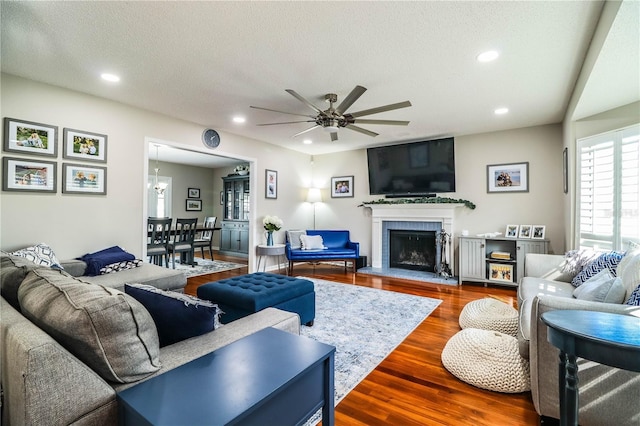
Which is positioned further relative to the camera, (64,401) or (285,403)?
(285,403)

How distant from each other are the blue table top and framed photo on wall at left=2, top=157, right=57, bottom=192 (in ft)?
14.7

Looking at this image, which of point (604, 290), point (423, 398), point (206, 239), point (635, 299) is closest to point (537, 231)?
point (604, 290)

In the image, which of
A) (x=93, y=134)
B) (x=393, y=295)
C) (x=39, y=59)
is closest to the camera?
(x=39, y=59)

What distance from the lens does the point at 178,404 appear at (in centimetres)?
85

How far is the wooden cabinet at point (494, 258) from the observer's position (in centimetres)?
446

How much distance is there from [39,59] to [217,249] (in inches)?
266

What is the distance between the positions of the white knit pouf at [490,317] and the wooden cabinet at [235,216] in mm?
5971

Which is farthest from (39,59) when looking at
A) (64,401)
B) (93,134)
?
(64,401)

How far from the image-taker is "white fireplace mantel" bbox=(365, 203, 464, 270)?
5.36m

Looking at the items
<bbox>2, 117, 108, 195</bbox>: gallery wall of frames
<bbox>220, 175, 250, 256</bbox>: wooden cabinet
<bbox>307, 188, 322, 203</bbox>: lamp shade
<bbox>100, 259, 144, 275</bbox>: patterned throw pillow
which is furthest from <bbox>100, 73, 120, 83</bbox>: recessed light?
<bbox>220, 175, 250, 256</bbox>: wooden cabinet

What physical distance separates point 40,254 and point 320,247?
413cm

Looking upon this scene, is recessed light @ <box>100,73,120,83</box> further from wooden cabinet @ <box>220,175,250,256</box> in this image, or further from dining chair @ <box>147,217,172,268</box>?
wooden cabinet @ <box>220,175,250,256</box>

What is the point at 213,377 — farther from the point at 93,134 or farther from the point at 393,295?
the point at 93,134

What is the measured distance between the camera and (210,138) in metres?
4.89
